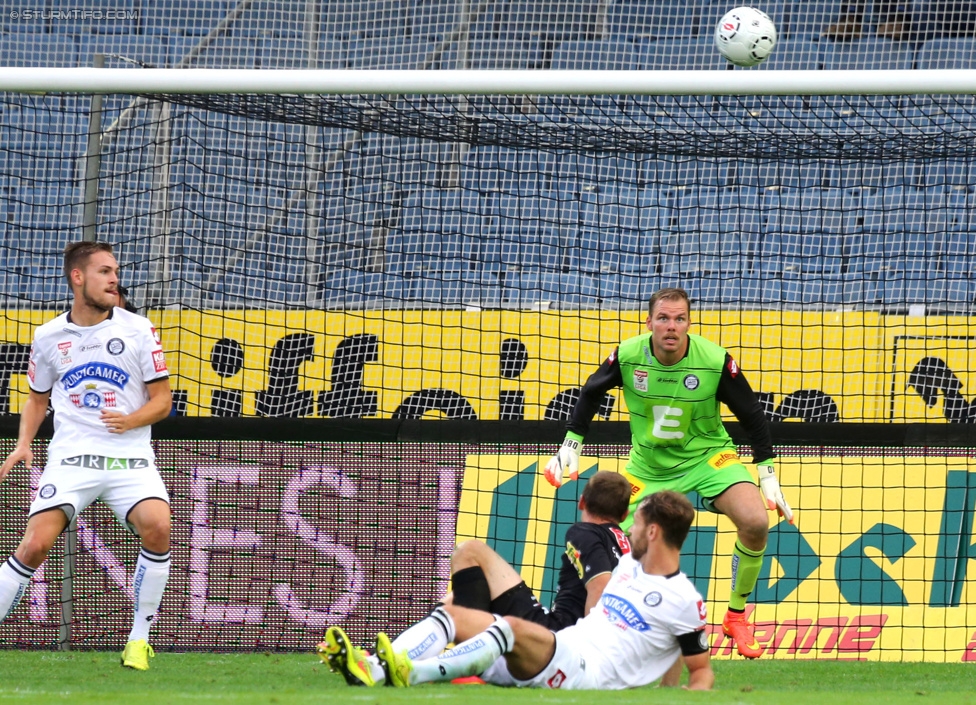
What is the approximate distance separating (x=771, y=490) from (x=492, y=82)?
2.63 m

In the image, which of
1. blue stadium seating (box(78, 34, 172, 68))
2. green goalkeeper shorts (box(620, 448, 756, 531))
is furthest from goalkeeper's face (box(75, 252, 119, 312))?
blue stadium seating (box(78, 34, 172, 68))

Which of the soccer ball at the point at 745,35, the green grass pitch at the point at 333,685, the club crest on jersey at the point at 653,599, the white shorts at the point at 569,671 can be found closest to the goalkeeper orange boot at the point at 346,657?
the green grass pitch at the point at 333,685

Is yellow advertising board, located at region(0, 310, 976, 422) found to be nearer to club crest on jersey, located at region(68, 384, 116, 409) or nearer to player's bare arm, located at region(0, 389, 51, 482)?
player's bare arm, located at region(0, 389, 51, 482)

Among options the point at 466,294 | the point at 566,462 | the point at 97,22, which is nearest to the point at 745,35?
the point at 566,462

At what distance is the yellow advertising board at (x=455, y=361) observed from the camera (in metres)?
9.65

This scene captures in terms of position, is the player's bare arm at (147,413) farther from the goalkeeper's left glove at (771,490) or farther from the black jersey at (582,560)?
the goalkeeper's left glove at (771,490)

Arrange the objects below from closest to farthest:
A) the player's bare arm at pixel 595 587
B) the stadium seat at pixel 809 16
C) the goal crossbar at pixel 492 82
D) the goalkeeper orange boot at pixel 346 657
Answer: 1. the goalkeeper orange boot at pixel 346 657
2. the player's bare arm at pixel 595 587
3. the goal crossbar at pixel 492 82
4. the stadium seat at pixel 809 16

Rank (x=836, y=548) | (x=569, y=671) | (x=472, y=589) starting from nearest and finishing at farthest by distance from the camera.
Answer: (x=569, y=671)
(x=472, y=589)
(x=836, y=548)

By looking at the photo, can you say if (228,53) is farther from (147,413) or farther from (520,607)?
(520,607)

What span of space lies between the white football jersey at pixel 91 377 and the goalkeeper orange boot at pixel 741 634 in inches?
130

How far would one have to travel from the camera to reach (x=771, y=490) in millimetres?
6785

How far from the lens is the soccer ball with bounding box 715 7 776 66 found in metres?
8.20

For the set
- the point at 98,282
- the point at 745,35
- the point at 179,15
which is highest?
the point at 179,15

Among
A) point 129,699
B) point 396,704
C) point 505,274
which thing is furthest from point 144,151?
point 396,704
